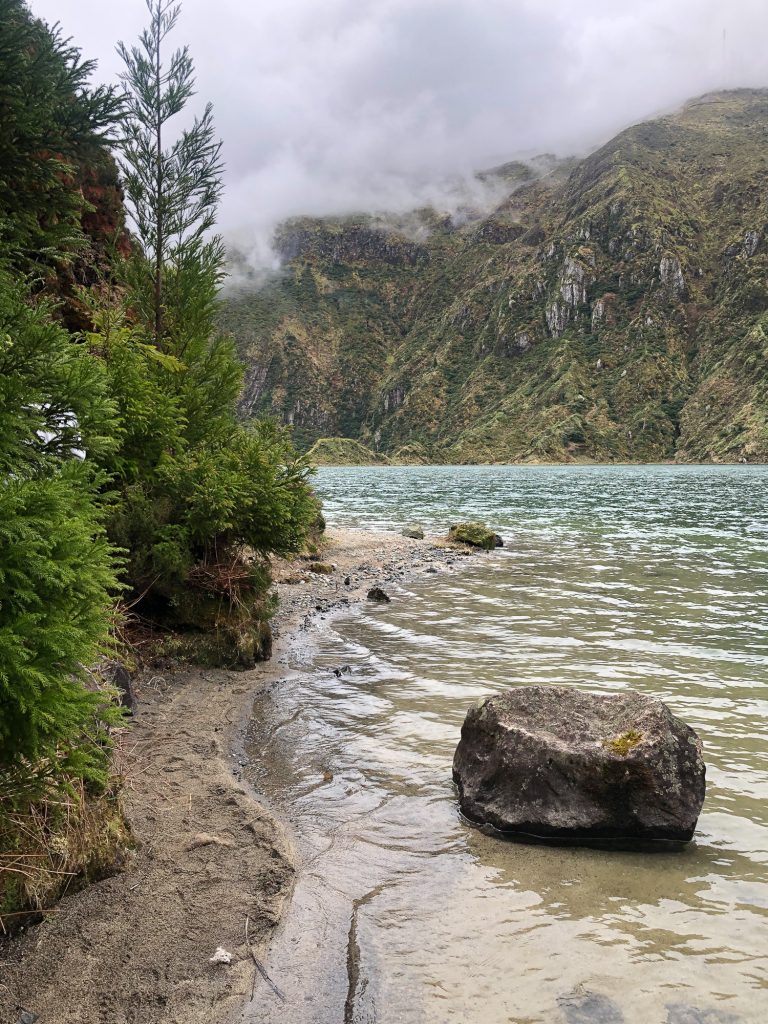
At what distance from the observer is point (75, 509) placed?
4023 mm

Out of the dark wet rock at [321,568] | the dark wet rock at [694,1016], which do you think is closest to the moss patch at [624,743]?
the dark wet rock at [694,1016]

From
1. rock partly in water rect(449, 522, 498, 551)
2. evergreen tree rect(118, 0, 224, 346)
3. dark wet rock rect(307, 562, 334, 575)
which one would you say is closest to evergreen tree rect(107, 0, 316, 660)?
evergreen tree rect(118, 0, 224, 346)

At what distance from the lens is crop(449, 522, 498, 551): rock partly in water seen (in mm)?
24781

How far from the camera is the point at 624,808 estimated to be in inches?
206

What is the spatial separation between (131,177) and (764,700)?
526 inches

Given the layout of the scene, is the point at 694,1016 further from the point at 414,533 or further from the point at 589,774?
the point at 414,533

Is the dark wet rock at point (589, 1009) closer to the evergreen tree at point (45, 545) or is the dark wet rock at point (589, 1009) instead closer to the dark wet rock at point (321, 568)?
the evergreen tree at point (45, 545)

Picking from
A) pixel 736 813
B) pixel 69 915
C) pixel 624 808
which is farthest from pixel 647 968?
pixel 69 915

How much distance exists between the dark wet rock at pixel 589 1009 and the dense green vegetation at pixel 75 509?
2.78 metres

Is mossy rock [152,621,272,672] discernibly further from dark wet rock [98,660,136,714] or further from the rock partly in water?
the rock partly in water

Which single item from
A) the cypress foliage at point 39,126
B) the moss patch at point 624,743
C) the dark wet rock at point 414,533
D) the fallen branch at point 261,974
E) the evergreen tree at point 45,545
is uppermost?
the cypress foliage at point 39,126

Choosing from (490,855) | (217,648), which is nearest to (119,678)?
(217,648)

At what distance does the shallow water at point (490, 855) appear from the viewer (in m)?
3.56

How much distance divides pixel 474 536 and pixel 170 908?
21774 mm
